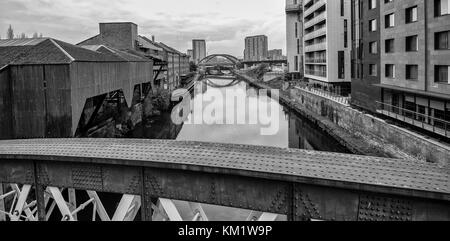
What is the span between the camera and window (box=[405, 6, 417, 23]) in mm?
22248

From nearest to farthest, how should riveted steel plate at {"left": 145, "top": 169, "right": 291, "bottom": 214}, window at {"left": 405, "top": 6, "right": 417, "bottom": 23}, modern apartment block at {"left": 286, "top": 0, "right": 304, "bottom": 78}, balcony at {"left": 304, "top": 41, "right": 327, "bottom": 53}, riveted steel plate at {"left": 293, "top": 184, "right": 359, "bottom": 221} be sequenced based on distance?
riveted steel plate at {"left": 293, "top": 184, "right": 359, "bottom": 221} → riveted steel plate at {"left": 145, "top": 169, "right": 291, "bottom": 214} → window at {"left": 405, "top": 6, "right": 417, "bottom": 23} → balcony at {"left": 304, "top": 41, "right": 327, "bottom": 53} → modern apartment block at {"left": 286, "top": 0, "right": 304, "bottom": 78}

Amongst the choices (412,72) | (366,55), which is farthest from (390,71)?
(366,55)

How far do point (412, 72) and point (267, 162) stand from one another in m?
20.0

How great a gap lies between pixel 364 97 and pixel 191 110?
1097 inches

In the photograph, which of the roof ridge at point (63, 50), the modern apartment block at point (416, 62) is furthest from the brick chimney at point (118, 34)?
the modern apartment block at point (416, 62)

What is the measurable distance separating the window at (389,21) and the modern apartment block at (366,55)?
1176 mm

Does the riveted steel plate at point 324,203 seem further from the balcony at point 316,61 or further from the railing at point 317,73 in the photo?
the balcony at point 316,61

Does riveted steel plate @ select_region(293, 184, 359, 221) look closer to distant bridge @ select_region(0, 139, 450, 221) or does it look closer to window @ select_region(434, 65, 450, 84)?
distant bridge @ select_region(0, 139, 450, 221)

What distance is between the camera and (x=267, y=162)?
6.44 meters

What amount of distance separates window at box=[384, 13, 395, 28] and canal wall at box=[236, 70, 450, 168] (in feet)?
Result: 20.2

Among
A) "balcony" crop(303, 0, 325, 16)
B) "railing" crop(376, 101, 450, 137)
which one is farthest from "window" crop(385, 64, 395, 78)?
"balcony" crop(303, 0, 325, 16)

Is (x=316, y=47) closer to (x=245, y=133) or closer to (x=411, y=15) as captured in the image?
(x=245, y=133)

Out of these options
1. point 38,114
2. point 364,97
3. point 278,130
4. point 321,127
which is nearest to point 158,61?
point 278,130
